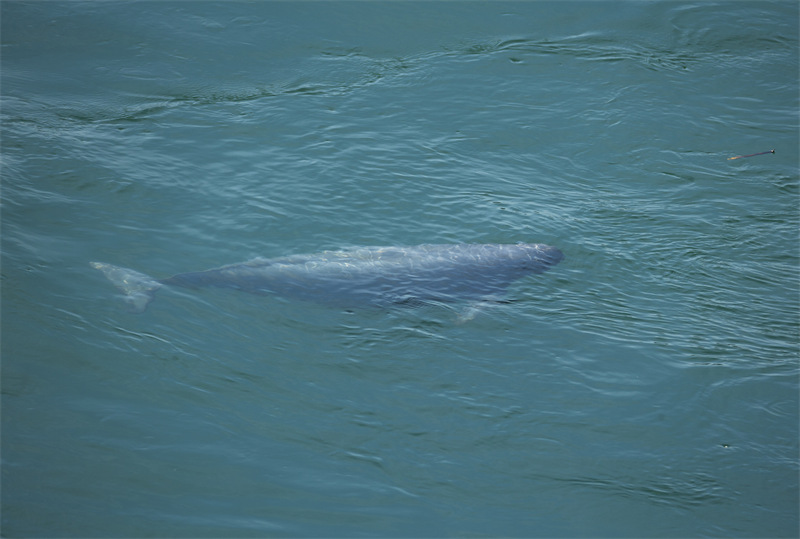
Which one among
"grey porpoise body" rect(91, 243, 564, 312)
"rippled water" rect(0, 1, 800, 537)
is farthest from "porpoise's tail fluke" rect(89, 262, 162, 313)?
"rippled water" rect(0, 1, 800, 537)

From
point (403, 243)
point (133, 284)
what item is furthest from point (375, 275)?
point (133, 284)

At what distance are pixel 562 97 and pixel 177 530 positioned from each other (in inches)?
414

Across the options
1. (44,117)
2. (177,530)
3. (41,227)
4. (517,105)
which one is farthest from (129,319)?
(517,105)

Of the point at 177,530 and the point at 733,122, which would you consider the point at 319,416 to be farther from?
the point at 733,122

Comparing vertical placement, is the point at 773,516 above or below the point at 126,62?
below

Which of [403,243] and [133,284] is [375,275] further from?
[133,284]

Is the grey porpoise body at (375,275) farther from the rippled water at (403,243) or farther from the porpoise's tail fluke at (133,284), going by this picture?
the rippled water at (403,243)

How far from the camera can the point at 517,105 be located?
13.4 metres

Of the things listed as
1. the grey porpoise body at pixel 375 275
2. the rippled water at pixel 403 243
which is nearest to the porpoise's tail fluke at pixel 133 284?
the grey porpoise body at pixel 375 275

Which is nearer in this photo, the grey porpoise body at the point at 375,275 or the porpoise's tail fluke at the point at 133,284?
the porpoise's tail fluke at the point at 133,284

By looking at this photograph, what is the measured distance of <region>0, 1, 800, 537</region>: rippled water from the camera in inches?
263

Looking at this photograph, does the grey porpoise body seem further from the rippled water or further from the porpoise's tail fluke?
the rippled water

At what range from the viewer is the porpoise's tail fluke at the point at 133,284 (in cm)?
864

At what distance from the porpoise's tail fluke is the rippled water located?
0.17 metres
